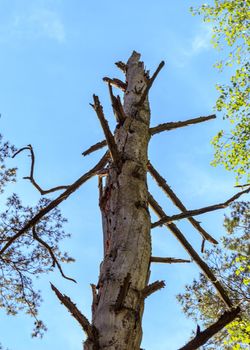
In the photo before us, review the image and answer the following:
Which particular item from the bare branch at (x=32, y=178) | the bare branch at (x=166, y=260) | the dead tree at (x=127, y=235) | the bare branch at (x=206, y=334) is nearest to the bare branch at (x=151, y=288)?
the dead tree at (x=127, y=235)

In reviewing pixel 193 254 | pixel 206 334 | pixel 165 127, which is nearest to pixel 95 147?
pixel 165 127

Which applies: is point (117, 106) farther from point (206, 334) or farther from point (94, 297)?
point (206, 334)

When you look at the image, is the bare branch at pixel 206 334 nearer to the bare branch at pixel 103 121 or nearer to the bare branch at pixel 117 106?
the bare branch at pixel 103 121

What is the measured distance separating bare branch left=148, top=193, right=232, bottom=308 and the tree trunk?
2.32 feet

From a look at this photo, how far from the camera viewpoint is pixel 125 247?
9.03ft

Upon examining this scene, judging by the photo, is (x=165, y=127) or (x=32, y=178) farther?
(x=165, y=127)

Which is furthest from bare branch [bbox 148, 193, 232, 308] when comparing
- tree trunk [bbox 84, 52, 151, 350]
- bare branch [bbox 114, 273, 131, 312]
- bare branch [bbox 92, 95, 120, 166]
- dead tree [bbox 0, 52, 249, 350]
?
bare branch [bbox 114, 273, 131, 312]

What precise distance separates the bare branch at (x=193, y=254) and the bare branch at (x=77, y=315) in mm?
1759

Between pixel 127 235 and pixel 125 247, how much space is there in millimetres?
122

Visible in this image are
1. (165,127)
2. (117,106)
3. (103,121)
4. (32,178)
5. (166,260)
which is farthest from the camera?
(165,127)

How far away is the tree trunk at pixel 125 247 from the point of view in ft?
7.43

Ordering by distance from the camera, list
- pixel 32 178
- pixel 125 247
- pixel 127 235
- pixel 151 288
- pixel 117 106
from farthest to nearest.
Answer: pixel 32 178 → pixel 117 106 → pixel 127 235 → pixel 125 247 → pixel 151 288

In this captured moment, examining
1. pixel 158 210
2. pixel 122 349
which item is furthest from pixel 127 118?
pixel 122 349

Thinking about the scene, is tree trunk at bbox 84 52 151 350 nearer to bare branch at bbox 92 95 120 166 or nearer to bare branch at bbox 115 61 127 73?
bare branch at bbox 92 95 120 166
